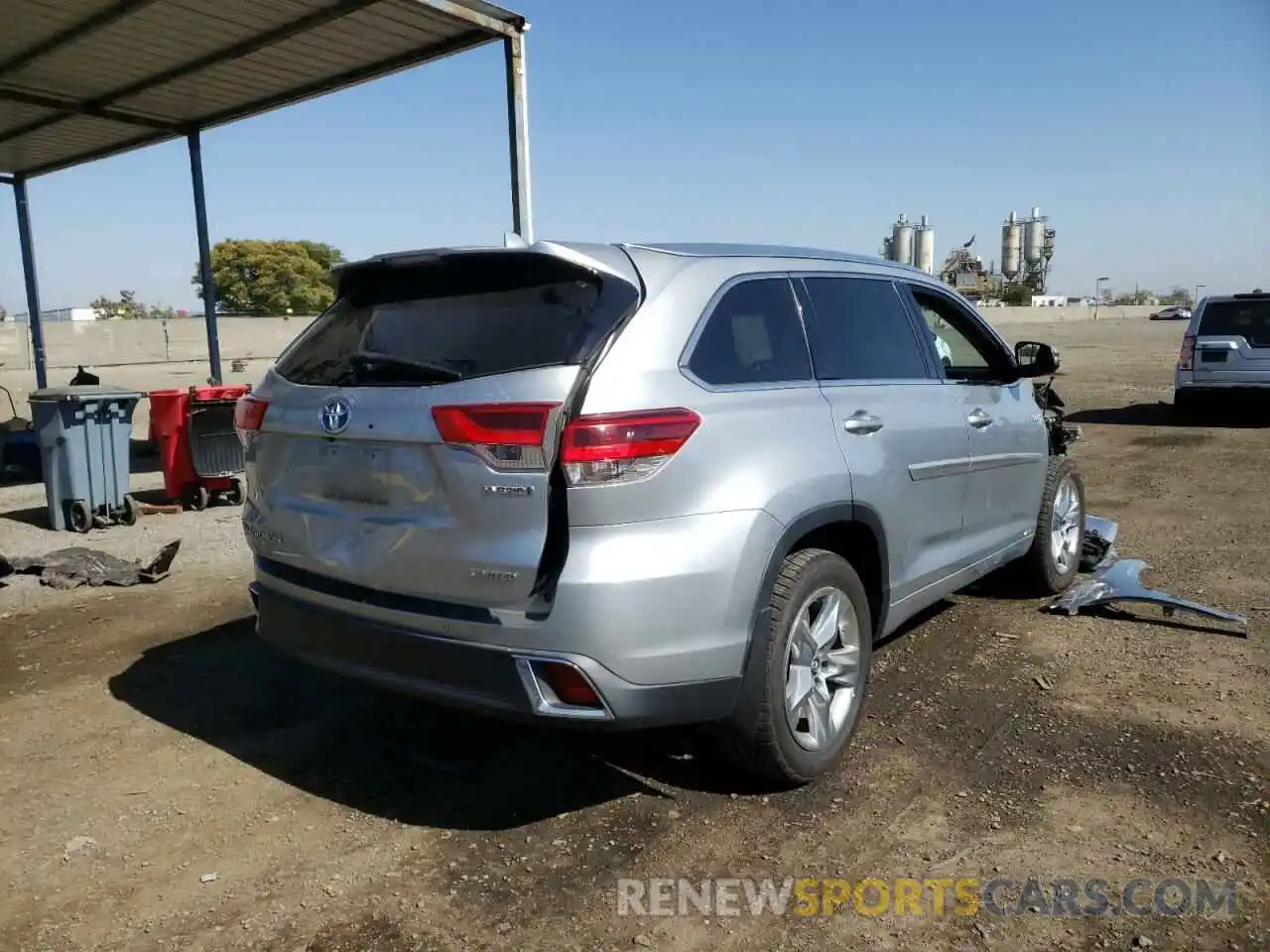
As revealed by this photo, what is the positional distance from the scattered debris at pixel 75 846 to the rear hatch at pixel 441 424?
1041mm

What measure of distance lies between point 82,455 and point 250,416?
5.27 meters

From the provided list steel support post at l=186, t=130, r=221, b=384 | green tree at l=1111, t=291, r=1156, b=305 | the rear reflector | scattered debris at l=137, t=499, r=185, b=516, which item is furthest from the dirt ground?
green tree at l=1111, t=291, r=1156, b=305

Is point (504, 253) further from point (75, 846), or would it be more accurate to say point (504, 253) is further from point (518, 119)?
point (518, 119)

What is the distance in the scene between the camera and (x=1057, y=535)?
555cm

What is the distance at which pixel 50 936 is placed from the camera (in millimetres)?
2602

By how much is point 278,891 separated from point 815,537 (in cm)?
204

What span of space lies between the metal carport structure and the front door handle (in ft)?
18.0

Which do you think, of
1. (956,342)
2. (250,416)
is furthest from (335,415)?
(956,342)

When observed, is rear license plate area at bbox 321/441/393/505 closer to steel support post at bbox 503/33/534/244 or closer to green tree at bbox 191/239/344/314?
steel support post at bbox 503/33/534/244

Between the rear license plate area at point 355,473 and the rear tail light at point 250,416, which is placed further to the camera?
the rear tail light at point 250,416

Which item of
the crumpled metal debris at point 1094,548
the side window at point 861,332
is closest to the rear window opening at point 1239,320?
the crumpled metal debris at point 1094,548

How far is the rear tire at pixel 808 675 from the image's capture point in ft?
10.0

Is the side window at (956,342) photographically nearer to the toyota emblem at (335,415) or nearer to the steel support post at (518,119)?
the toyota emblem at (335,415)

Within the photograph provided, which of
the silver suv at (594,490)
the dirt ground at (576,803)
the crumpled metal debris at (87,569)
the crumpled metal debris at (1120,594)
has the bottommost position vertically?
the dirt ground at (576,803)
